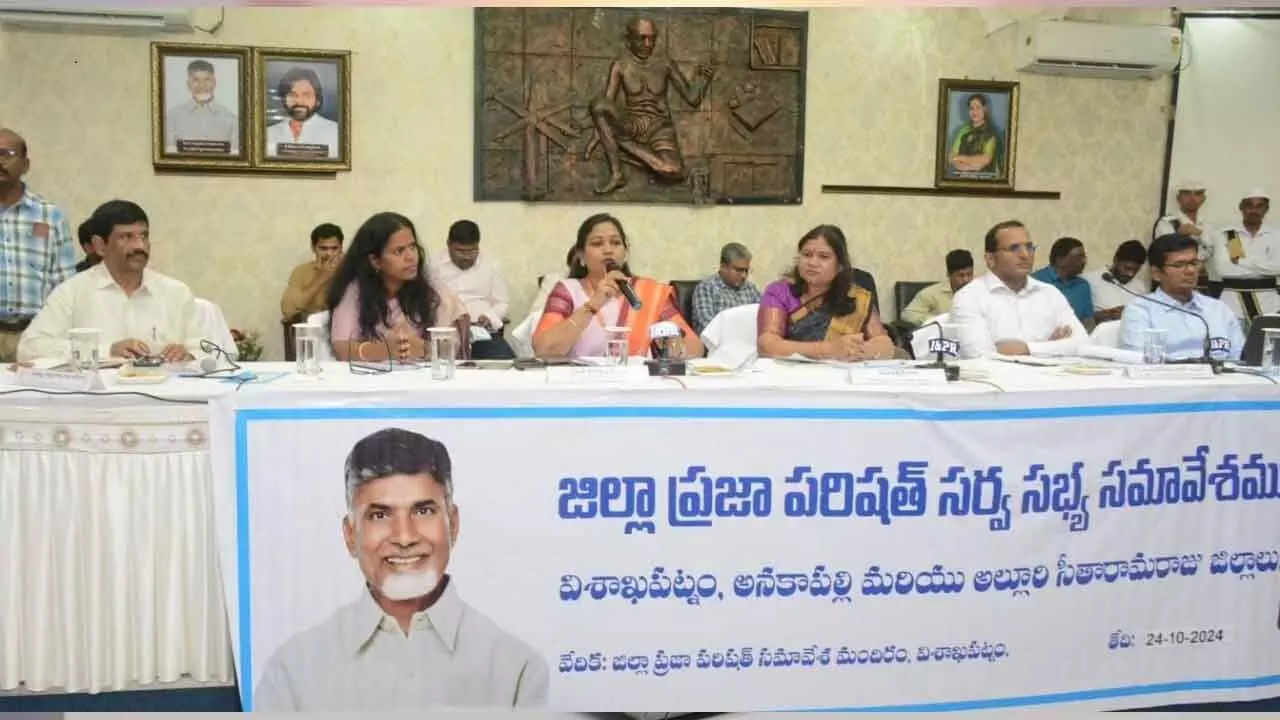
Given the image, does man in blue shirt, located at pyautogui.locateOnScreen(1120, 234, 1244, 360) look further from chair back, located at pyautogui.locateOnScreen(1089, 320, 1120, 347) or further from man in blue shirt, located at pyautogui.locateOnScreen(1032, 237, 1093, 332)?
man in blue shirt, located at pyautogui.locateOnScreen(1032, 237, 1093, 332)

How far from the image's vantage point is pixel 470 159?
19.7ft

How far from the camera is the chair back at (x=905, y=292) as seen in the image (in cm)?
646

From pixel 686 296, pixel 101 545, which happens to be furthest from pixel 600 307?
pixel 686 296

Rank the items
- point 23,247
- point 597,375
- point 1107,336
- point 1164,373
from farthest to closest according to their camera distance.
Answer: point 23,247
point 1107,336
point 1164,373
point 597,375

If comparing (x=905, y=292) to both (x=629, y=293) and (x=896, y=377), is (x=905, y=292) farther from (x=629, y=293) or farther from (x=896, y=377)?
(x=896, y=377)

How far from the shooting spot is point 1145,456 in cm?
245

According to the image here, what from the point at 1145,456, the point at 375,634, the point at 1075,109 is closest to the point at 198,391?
the point at 375,634

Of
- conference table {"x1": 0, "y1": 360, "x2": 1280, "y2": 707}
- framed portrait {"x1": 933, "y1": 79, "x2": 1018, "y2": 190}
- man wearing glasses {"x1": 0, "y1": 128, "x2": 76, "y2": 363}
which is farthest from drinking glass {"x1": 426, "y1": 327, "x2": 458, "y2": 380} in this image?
framed portrait {"x1": 933, "y1": 79, "x2": 1018, "y2": 190}

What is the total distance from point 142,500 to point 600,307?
1424 mm

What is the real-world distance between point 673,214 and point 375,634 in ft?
14.0

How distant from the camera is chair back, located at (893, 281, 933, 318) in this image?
6465 mm

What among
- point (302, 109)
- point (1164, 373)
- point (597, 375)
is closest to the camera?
point (597, 375)

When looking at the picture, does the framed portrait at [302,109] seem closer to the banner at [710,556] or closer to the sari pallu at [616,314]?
the sari pallu at [616,314]

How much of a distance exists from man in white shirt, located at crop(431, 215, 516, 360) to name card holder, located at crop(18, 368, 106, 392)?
3289 millimetres
